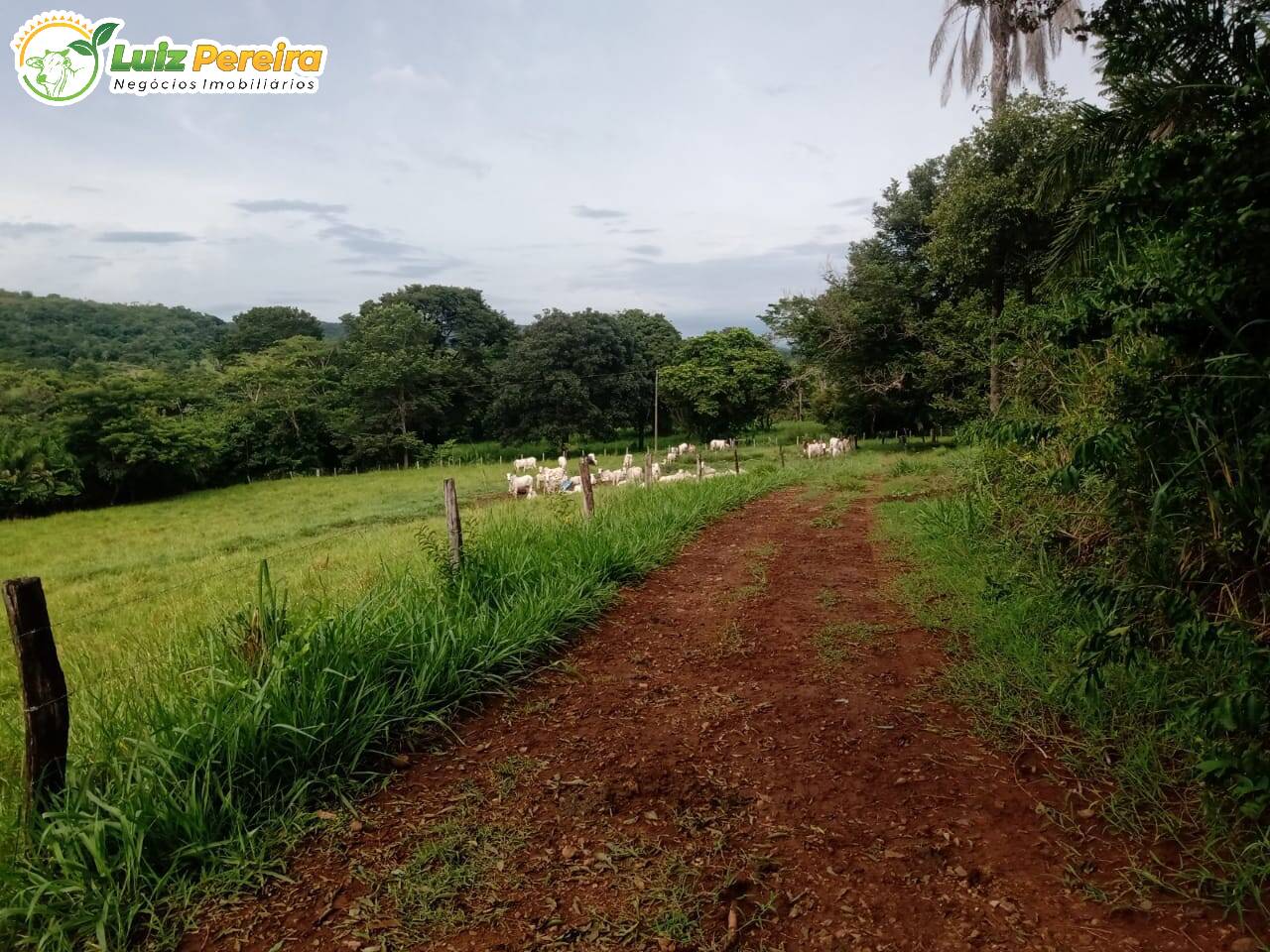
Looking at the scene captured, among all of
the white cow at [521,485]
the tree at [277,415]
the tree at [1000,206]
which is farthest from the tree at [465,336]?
the tree at [1000,206]

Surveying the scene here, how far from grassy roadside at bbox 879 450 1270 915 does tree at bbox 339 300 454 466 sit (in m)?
33.1

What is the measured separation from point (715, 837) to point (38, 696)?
2.69 m

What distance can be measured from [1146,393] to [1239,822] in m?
1.86

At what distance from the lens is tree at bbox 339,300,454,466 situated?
114 feet

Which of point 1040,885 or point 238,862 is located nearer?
point 1040,885

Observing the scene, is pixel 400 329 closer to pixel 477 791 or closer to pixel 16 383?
pixel 16 383

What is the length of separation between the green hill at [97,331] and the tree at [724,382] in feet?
105

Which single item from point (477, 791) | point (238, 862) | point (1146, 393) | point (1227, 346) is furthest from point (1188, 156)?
point (238, 862)

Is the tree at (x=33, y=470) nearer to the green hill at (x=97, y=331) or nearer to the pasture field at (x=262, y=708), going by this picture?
the green hill at (x=97, y=331)

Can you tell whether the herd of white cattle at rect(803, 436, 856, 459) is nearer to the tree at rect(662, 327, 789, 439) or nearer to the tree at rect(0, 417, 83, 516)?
the tree at rect(662, 327, 789, 439)

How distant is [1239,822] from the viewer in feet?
7.69

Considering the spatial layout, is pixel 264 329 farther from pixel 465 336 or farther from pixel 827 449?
pixel 827 449

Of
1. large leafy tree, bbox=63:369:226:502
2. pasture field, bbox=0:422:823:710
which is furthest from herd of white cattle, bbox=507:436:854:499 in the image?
large leafy tree, bbox=63:369:226:502

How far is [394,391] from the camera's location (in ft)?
117
